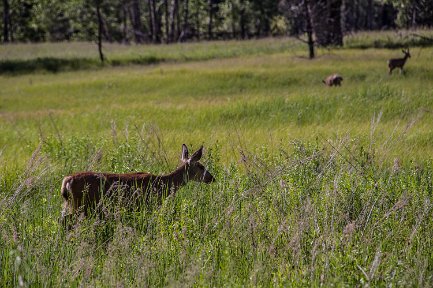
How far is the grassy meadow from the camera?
4.96m

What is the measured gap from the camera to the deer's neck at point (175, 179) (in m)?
7.18

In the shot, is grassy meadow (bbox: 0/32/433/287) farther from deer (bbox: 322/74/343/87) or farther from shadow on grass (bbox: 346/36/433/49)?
shadow on grass (bbox: 346/36/433/49)

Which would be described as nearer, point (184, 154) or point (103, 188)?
point (103, 188)

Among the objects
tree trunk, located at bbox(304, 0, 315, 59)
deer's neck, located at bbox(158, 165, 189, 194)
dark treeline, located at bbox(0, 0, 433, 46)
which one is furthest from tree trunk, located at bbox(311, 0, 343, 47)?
deer's neck, located at bbox(158, 165, 189, 194)

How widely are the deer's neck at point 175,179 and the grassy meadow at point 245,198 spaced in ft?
0.33

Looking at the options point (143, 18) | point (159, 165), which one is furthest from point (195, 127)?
point (143, 18)

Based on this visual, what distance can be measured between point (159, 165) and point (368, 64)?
17571 millimetres

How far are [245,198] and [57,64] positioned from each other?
1218 inches

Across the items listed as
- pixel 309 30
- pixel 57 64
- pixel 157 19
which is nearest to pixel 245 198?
pixel 309 30

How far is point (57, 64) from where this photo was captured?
35.7 metres

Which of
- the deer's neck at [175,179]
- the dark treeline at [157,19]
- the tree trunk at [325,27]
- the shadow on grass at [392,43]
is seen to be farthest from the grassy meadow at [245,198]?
the dark treeline at [157,19]

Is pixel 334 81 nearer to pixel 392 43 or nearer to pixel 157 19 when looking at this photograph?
pixel 392 43

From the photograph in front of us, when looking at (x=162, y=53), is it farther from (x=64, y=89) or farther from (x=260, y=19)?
(x=260, y=19)

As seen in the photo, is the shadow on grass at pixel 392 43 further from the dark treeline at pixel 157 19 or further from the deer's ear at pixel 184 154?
the deer's ear at pixel 184 154
